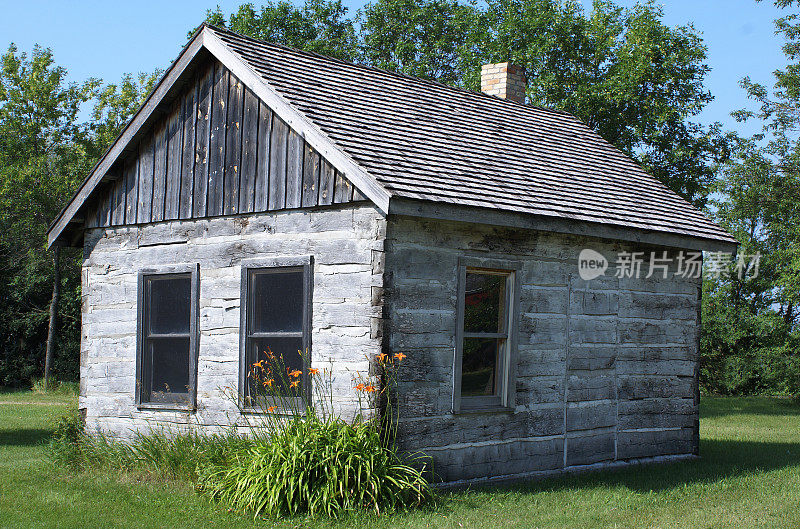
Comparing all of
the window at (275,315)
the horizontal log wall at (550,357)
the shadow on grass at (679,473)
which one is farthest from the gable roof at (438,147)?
the shadow on grass at (679,473)

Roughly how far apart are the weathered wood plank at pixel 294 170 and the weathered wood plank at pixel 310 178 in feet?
0.22

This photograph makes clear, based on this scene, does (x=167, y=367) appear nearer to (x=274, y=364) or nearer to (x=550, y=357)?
(x=274, y=364)

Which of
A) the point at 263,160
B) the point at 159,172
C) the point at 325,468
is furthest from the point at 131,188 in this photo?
the point at 325,468

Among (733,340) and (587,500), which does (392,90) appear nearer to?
(587,500)

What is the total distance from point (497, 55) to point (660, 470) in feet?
51.6

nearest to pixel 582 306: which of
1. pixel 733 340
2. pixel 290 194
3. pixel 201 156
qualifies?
pixel 290 194

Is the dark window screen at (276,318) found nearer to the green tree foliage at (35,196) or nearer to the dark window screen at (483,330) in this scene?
the dark window screen at (483,330)

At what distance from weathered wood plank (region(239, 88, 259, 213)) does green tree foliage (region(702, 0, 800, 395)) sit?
59.3 feet

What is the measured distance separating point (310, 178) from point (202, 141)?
2.17 meters

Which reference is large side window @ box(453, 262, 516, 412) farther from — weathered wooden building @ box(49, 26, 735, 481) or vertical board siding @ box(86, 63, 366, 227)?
vertical board siding @ box(86, 63, 366, 227)

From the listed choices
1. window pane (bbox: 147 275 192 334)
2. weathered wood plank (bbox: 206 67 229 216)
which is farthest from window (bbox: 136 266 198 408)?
weathered wood plank (bbox: 206 67 229 216)

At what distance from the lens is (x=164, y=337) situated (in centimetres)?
1090

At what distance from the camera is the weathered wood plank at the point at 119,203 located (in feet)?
38.1

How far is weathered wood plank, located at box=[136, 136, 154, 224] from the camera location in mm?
11297
